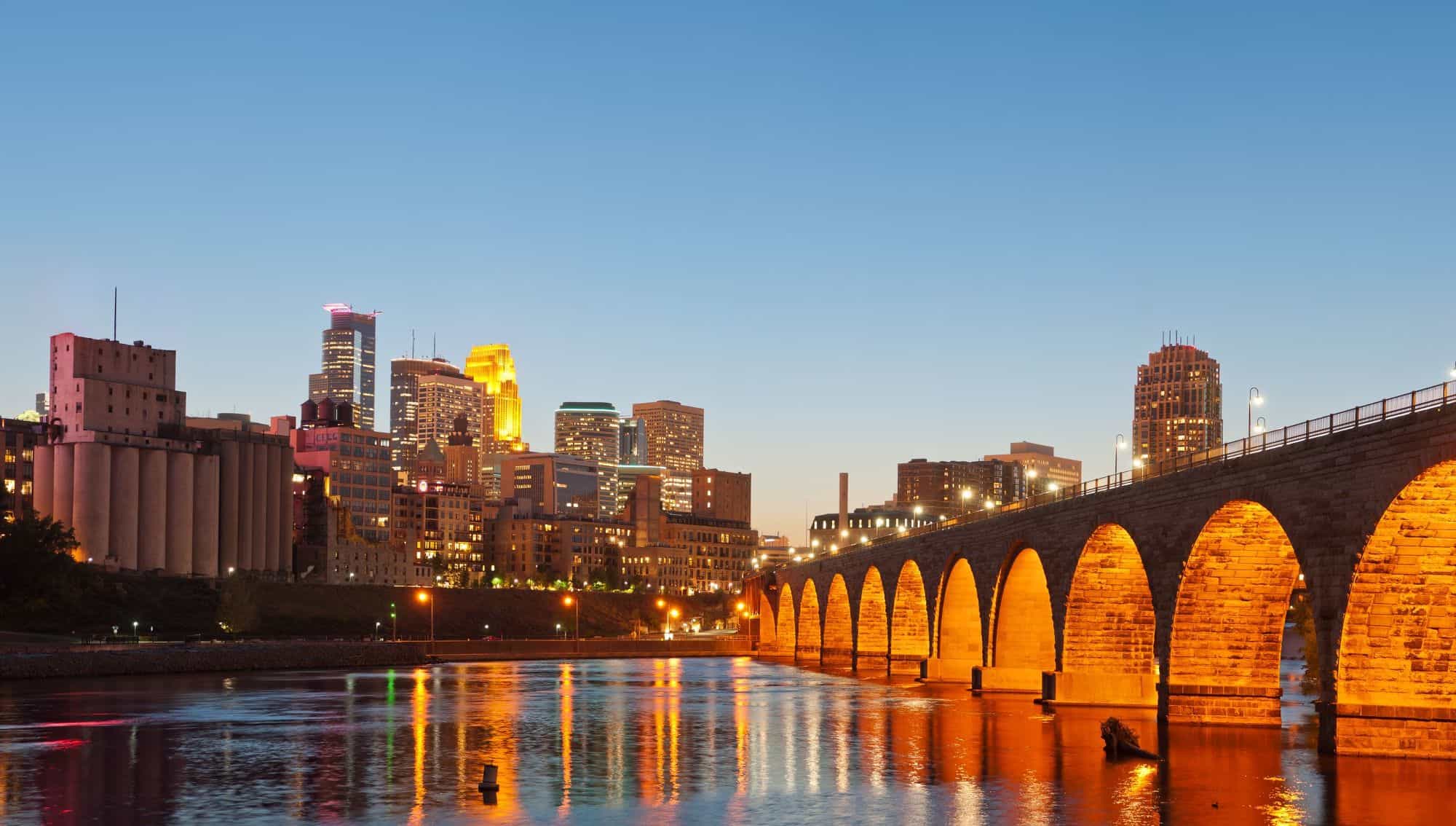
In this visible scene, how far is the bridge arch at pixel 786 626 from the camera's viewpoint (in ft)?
526

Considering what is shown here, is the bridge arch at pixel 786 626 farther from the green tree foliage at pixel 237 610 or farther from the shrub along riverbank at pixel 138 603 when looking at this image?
the green tree foliage at pixel 237 610

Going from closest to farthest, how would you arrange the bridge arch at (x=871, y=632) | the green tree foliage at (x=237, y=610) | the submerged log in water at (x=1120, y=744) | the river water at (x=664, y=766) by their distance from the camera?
the river water at (x=664, y=766) < the submerged log in water at (x=1120, y=744) < the bridge arch at (x=871, y=632) < the green tree foliage at (x=237, y=610)

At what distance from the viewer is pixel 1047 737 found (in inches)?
2008

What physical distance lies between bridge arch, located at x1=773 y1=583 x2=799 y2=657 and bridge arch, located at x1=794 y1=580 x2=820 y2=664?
575 cm

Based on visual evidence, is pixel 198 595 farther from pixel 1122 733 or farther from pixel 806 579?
pixel 1122 733

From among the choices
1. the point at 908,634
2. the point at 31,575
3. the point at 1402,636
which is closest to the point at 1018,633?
the point at 908,634

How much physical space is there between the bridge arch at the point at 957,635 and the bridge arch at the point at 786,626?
67717 mm

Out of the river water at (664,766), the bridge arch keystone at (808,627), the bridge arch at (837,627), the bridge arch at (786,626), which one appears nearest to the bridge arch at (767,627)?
the bridge arch at (786,626)

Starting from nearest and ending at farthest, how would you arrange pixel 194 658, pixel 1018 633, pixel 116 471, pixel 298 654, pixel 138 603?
pixel 1018 633 → pixel 194 658 → pixel 298 654 → pixel 138 603 → pixel 116 471

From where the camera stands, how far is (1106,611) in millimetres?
65125

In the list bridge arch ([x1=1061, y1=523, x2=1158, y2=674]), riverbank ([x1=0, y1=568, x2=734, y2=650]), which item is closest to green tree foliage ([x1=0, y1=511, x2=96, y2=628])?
riverbank ([x1=0, y1=568, x2=734, y2=650])

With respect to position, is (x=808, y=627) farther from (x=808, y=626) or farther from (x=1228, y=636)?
(x=1228, y=636)

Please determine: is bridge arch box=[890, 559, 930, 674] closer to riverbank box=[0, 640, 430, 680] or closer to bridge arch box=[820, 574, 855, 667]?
bridge arch box=[820, 574, 855, 667]

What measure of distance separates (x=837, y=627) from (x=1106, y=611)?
222 ft
